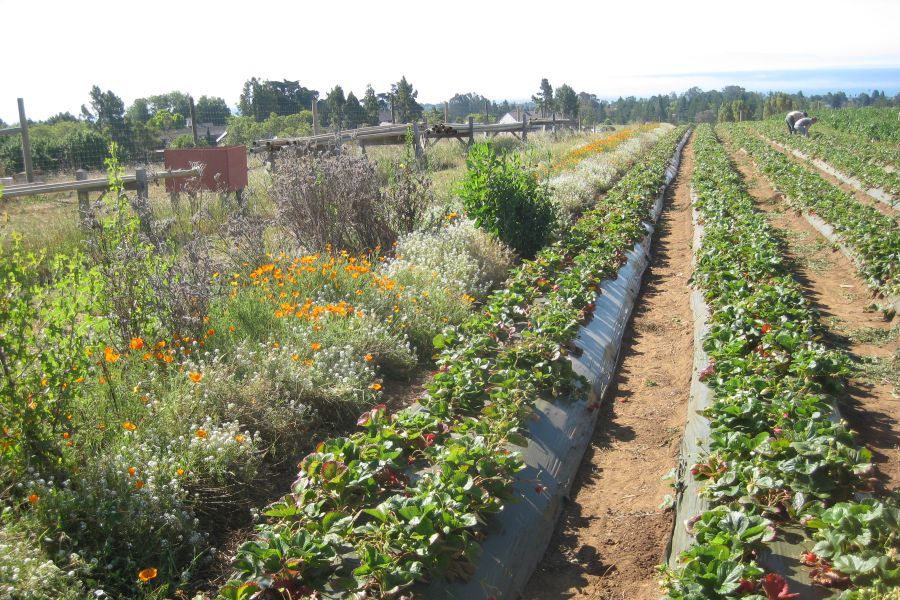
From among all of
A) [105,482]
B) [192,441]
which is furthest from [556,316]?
[105,482]

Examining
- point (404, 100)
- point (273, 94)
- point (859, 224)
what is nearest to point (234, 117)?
point (273, 94)

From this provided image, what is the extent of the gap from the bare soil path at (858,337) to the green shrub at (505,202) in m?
3.26

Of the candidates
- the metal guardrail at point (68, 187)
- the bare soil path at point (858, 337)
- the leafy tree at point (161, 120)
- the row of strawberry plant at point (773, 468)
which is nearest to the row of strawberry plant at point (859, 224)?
the bare soil path at point (858, 337)

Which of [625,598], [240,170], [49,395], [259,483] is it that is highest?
[240,170]

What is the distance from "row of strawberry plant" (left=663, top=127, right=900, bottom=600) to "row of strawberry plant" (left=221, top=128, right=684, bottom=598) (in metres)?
0.94

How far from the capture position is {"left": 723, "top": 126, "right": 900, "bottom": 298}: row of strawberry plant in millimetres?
7562

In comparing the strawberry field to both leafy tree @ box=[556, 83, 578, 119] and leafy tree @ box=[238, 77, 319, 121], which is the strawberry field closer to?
leafy tree @ box=[238, 77, 319, 121]

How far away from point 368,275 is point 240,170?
6501 millimetres

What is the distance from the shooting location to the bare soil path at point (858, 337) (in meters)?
4.41

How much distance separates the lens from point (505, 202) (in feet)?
28.0

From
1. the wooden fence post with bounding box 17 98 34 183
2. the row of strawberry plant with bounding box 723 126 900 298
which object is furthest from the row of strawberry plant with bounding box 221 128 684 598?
the wooden fence post with bounding box 17 98 34 183

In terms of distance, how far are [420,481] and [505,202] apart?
576 cm

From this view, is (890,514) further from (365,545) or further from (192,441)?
(192,441)

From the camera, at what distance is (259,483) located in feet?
12.5
